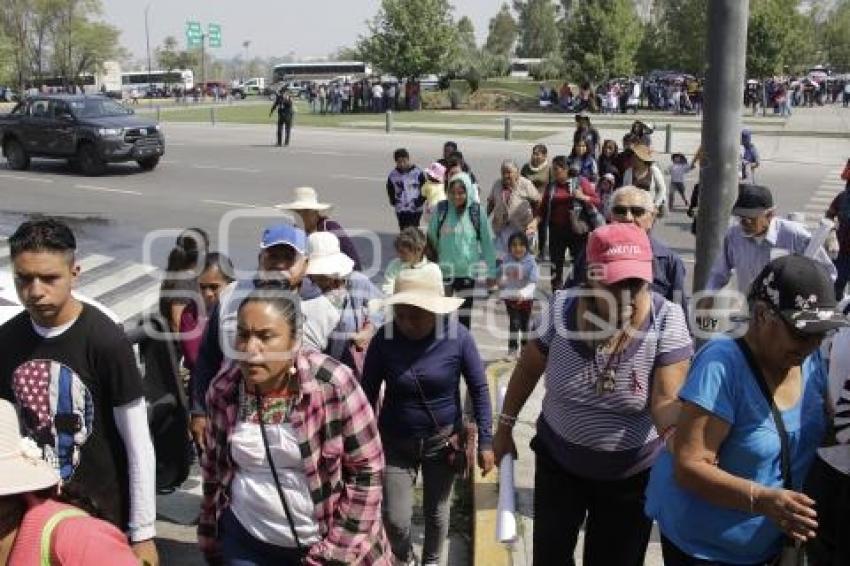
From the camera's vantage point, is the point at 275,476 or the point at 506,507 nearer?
the point at 275,476

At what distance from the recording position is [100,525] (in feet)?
7.34

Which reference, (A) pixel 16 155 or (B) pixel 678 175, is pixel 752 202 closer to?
(B) pixel 678 175

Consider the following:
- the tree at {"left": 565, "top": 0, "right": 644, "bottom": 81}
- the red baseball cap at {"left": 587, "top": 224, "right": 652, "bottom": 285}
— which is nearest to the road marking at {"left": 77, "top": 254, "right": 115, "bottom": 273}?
the red baseball cap at {"left": 587, "top": 224, "right": 652, "bottom": 285}

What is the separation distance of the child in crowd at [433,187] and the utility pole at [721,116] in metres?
5.56

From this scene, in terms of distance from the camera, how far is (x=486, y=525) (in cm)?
487

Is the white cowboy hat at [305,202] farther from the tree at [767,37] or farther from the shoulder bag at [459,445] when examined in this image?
the tree at [767,37]

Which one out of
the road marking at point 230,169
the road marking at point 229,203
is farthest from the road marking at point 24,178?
the road marking at point 229,203

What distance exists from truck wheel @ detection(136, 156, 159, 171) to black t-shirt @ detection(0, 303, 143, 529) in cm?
1967

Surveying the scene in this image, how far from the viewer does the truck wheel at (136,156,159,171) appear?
21.9 metres

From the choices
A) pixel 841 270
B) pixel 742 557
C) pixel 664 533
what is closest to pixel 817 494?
pixel 742 557

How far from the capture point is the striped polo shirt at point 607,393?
3379 mm

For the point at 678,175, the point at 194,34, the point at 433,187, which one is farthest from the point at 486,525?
the point at 194,34

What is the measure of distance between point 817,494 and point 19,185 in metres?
20.0

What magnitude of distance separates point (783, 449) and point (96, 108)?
21.8 m
